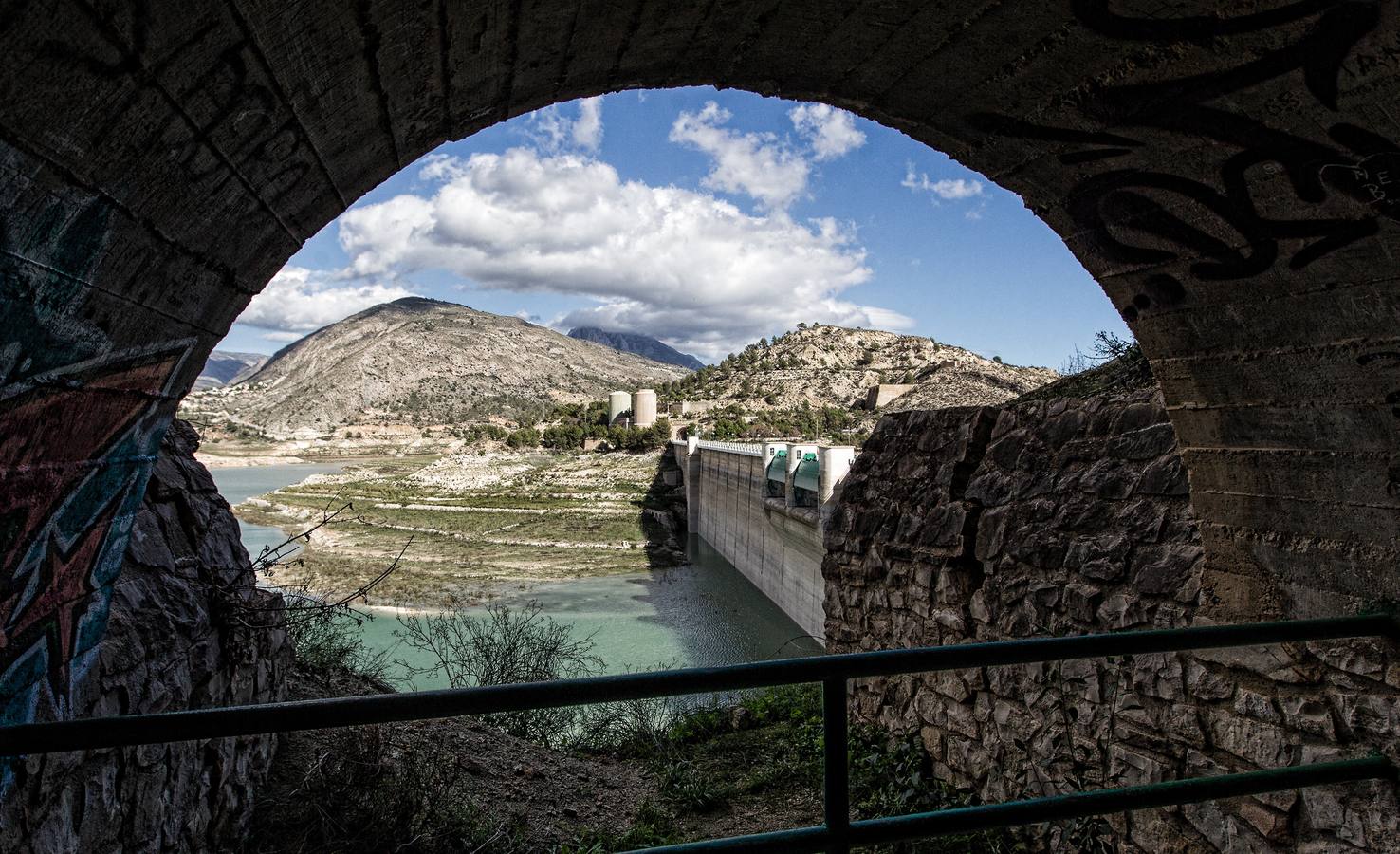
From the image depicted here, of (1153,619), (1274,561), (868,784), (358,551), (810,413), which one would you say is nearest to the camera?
(1274,561)

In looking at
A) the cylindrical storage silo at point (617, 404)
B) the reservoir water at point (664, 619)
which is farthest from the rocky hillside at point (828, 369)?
the reservoir water at point (664, 619)

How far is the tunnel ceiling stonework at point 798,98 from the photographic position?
135 centimetres

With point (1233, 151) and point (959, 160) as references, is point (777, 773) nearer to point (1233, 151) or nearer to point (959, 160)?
point (959, 160)

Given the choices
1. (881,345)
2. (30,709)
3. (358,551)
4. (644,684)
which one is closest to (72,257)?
(30,709)

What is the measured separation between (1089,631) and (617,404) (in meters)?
62.9

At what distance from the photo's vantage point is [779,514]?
70.1 ft

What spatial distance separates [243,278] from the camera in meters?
1.96

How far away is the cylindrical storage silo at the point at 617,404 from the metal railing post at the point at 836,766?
6335 cm

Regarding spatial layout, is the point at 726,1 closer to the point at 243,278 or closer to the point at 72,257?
the point at 243,278

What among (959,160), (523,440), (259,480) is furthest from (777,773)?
(259,480)

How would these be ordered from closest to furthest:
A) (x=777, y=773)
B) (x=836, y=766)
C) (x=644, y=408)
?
(x=836, y=766)
(x=777, y=773)
(x=644, y=408)

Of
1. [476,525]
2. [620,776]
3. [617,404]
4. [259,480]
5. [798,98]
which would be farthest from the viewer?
[617,404]

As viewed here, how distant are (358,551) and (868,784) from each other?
26.4 meters

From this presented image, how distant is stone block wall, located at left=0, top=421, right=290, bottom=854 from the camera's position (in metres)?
2.68
